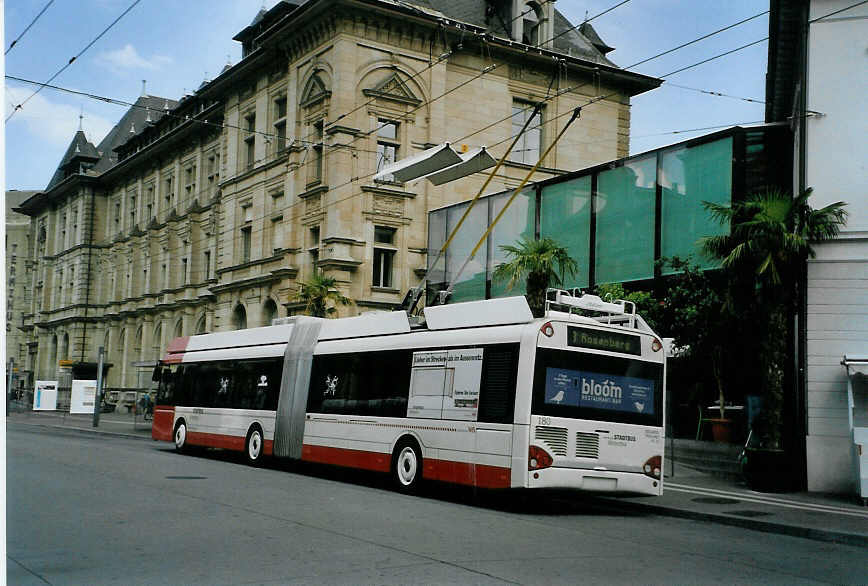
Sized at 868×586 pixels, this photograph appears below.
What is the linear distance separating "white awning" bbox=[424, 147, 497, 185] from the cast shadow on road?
592 centimetres

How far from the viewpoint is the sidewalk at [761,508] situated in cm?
1289

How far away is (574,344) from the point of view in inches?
579

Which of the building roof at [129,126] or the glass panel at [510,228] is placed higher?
the building roof at [129,126]

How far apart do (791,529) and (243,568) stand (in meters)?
7.98

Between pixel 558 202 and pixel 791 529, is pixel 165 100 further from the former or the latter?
pixel 791 529

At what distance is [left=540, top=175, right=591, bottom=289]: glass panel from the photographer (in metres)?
27.4

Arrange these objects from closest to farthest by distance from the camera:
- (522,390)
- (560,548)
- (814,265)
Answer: (560,548), (522,390), (814,265)

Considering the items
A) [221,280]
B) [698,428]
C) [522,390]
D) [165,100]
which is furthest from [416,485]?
[165,100]

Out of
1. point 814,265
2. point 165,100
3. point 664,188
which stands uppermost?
point 165,100

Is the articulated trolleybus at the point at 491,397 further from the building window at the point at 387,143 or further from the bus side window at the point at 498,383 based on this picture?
the building window at the point at 387,143

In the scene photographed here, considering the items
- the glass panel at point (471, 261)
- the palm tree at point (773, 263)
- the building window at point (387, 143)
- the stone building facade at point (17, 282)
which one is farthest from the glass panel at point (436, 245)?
the stone building facade at point (17, 282)

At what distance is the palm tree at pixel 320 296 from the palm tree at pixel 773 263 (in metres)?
18.6

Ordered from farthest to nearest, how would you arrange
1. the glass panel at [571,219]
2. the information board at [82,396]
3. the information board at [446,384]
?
the information board at [82,396] → the glass panel at [571,219] → the information board at [446,384]

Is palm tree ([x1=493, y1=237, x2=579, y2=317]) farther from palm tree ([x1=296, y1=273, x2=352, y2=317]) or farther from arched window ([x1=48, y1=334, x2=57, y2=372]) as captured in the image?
arched window ([x1=48, y1=334, x2=57, y2=372])
